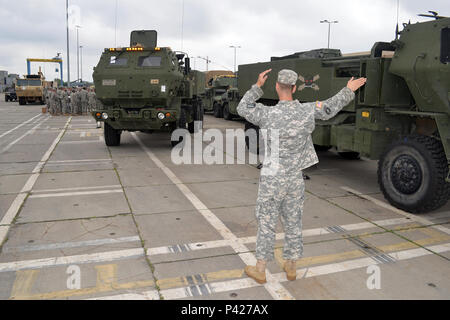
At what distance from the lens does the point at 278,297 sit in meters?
3.43

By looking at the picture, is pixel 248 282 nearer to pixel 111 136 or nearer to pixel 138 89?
pixel 138 89

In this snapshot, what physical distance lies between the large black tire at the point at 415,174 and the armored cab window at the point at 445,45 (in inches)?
41.4

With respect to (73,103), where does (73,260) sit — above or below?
below

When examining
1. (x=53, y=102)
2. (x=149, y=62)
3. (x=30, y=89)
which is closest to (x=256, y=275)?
(x=149, y=62)

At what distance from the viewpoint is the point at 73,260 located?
13.5 feet

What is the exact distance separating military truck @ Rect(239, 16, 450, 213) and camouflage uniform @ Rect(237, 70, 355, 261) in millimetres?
2615

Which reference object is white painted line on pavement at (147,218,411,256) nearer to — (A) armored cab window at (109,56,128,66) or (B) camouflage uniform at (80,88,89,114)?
(A) armored cab window at (109,56,128,66)

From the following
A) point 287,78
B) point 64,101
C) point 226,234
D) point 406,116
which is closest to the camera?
point 287,78

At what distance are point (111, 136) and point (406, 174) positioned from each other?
25.5 feet

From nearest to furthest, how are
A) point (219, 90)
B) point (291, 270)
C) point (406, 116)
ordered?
1. point (291, 270)
2. point (406, 116)
3. point (219, 90)

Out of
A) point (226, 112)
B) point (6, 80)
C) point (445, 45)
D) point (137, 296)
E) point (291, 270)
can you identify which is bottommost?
point (137, 296)

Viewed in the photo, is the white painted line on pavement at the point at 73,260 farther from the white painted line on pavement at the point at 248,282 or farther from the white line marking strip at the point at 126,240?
the white painted line on pavement at the point at 248,282

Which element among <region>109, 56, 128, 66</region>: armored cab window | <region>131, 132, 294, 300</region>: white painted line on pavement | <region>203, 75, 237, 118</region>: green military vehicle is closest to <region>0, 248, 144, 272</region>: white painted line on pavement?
<region>131, 132, 294, 300</region>: white painted line on pavement

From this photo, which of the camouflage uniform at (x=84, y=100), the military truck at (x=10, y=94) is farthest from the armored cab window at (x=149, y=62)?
the military truck at (x=10, y=94)
